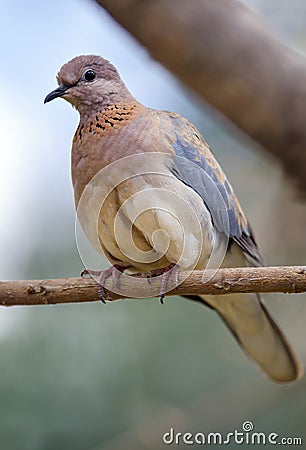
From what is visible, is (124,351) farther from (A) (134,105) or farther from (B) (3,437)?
(A) (134,105)

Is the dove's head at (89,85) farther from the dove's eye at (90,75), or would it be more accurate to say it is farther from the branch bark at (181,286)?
the branch bark at (181,286)

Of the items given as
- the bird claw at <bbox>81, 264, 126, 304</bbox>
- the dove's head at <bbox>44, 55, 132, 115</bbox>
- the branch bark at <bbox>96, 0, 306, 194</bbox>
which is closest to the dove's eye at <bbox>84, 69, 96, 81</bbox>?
the dove's head at <bbox>44, 55, 132, 115</bbox>

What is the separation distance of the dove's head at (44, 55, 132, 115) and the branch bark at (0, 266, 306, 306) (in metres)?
0.46

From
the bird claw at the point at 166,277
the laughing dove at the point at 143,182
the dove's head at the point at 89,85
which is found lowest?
the bird claw at the point at 166,277

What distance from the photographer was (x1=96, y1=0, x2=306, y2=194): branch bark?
1561mm

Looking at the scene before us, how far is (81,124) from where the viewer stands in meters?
1.80

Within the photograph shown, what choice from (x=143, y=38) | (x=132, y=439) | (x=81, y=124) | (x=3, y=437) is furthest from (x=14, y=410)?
(x=143, y=38)

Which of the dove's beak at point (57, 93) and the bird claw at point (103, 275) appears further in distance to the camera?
the dove's beak at point (57, 93)

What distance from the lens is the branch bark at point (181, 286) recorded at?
1396 mm

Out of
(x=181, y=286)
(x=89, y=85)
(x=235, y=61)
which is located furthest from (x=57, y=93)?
(x=181, y=286)

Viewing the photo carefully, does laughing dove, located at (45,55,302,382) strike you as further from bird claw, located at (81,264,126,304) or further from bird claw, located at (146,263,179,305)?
bird claw, located at (81,264,126,304)

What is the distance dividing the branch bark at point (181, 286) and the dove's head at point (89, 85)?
1.52ft

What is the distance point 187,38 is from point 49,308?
1307 mm

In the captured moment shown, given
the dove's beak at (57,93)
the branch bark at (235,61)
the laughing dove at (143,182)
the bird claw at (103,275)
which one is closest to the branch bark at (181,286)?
the bird claw at (103,275)
